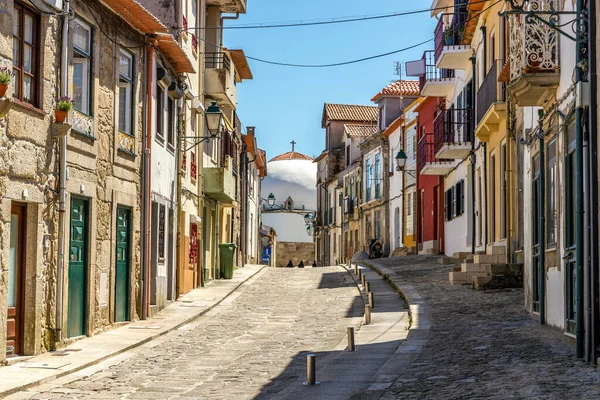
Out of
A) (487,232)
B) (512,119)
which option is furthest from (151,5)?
(487,232)

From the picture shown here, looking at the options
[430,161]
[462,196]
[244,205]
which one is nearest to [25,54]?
[462,196]

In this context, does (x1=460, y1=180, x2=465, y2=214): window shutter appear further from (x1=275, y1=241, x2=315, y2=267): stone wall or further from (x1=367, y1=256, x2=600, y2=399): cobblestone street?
(x1=275, y1=241, x2=315, y2=267): stone wall

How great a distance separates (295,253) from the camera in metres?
74.9

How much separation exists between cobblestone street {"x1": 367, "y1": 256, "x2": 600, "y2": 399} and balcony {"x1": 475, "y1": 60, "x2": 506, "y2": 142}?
5.20m

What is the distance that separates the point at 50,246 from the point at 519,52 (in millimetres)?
7226

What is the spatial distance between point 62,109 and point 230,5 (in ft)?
50.9

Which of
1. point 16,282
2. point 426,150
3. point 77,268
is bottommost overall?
point 16,282

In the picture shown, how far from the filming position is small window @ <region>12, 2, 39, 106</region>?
42.0 ft

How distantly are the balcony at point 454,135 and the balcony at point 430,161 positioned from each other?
1517 mm

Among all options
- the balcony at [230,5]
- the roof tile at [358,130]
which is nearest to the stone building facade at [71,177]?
the balcony at [230,5]

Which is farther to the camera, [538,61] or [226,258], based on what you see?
[226,258]

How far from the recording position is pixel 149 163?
1911 cm

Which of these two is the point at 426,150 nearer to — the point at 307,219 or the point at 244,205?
the point at 244,205

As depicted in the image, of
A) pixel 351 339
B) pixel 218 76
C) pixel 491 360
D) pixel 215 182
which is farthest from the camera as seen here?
pixel 215 182
